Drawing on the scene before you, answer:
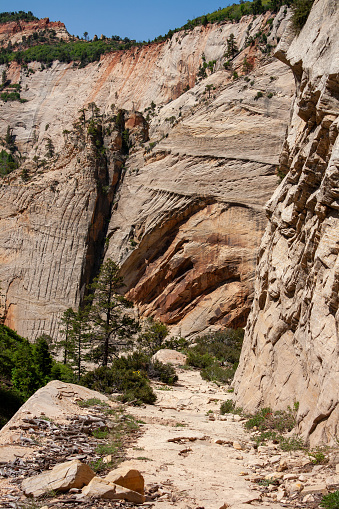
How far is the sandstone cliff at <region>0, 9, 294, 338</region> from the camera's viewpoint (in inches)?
1226

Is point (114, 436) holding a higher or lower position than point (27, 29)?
lower

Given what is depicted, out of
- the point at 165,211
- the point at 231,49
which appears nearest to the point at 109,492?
the point at 165,211

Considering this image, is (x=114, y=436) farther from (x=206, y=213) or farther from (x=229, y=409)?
(x=206, y=213)

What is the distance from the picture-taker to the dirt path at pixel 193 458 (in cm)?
575

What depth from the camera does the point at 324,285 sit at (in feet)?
29.5

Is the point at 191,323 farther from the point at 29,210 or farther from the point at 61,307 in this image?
the point at 29,210

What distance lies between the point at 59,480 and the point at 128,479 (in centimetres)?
82

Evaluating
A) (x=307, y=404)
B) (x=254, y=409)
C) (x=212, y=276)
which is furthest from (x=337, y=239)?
(x=212, y=276)

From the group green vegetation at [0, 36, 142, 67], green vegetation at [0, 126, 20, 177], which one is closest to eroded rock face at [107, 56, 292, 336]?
green vegetation at [0, 126, 20, 177]

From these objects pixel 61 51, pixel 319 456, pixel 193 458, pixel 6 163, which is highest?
pixel 61 51

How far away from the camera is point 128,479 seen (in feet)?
18.2

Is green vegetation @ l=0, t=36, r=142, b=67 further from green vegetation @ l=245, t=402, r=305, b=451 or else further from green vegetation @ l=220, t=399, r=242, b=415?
green vegetation @ l=245, t=402, r=305, b=451

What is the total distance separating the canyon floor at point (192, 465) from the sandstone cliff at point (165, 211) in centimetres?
2017

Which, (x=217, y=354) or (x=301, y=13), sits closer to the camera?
(x=301, y=13)
